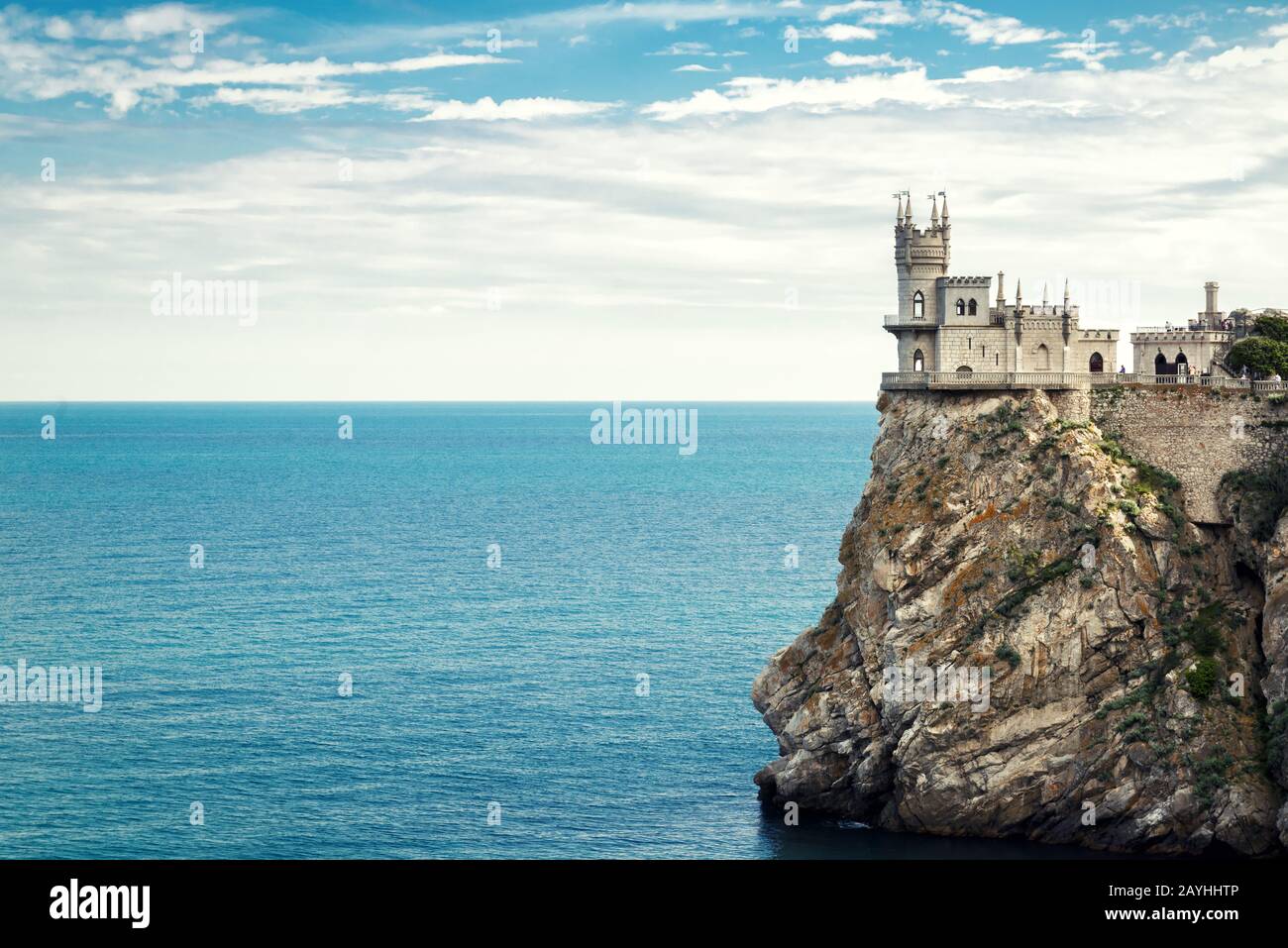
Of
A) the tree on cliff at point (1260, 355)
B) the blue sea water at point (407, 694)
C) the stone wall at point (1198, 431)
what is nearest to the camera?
the blue sea water at point (407, 694)

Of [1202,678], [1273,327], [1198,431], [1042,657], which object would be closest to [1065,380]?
[1198,431]

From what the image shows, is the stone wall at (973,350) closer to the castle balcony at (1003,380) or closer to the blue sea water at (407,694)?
the castle balcony at (1003,380)

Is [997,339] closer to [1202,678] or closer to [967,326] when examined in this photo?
[967,326]

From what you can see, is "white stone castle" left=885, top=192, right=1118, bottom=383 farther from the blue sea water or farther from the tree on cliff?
the blue sea water

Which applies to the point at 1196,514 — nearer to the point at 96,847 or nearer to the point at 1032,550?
the point at 1032,550

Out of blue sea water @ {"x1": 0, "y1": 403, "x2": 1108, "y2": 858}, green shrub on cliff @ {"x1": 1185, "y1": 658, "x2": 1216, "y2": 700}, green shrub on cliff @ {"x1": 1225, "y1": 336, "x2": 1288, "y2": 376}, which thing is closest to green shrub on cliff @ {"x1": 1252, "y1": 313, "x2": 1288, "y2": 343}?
green shrub on cliff @ {"x1": 1225, "y1": 336, "x2": 1288, "y2": 376}

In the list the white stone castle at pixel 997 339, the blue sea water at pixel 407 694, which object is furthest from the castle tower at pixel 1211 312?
the blue sea water at pixel 407 694

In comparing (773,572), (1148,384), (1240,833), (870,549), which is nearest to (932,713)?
(870,549)
